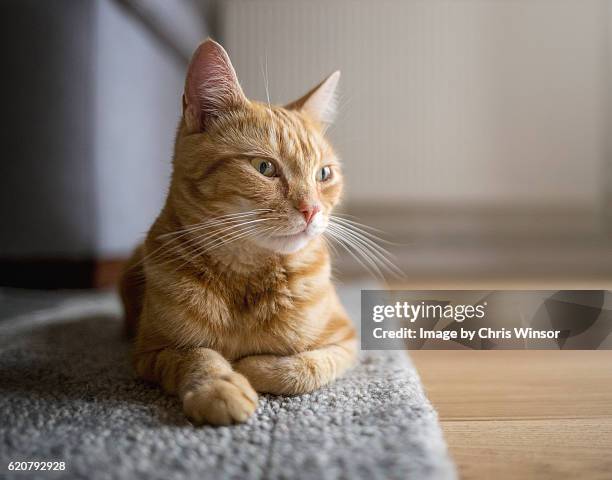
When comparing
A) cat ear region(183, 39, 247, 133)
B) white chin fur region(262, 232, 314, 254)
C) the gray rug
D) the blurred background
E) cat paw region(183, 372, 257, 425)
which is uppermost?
the blurred background

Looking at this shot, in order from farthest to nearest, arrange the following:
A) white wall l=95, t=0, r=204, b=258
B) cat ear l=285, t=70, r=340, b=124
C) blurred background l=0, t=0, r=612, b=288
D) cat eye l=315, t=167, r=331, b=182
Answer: blurred background l=0, t=0, r=612, b=288 < white wall l=95, t=0, r=204, b=258 < cat ear l=285, t=70, r=340, b=124 < cat eye l=315, t=167, r=331, b=182

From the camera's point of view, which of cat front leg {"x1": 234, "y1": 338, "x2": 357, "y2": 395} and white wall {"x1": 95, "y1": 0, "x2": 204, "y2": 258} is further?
white wall {"x1": 95, "y1": 0, "x2": 204, "y2": 258}

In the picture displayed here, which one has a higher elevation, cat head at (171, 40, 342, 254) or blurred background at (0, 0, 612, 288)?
blurred background at (0, 0, 612, 288)

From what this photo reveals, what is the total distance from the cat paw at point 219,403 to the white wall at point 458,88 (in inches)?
85.2

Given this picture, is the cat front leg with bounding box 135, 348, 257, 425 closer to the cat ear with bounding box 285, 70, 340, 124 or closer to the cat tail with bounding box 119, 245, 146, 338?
the cat tail with bounding box 119, 245, 146, 338

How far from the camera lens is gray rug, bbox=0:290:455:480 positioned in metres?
0.59

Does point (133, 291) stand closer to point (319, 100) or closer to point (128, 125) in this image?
point (319, 100)

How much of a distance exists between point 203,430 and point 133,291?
1.75ft

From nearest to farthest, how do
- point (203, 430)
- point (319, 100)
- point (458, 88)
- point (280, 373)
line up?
1. point (203, 430)
2. point (280, 373)
3. point (319, 100)
4. point (458, 88)

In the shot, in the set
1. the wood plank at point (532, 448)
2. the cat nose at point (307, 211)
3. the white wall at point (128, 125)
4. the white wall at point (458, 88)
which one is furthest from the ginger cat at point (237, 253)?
the white wall at point (458, 88)

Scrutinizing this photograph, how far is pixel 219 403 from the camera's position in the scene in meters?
0.69

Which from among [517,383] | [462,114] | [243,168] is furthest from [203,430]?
[462,114]

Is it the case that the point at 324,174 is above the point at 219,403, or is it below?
above

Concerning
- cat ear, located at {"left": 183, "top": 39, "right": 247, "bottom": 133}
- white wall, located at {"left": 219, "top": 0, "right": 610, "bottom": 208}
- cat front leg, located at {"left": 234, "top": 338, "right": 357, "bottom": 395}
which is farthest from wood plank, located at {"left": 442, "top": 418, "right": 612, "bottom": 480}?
white wall, located at {"left": 219, "top": 0, "right": 610, "bottom": 208}
